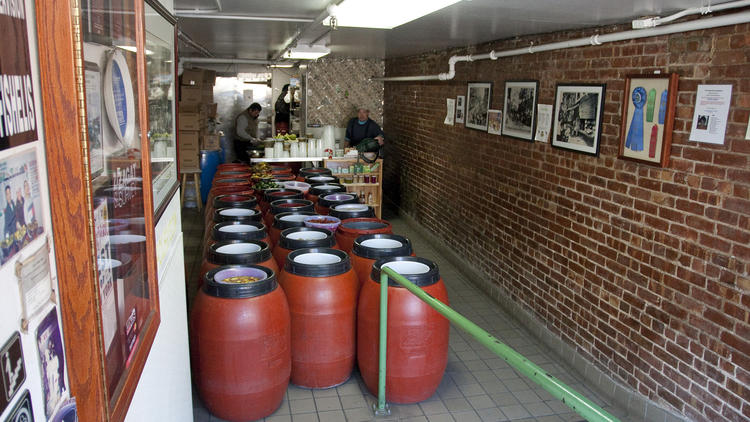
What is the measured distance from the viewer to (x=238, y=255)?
3.78 meters

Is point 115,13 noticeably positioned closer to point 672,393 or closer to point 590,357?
point 672,393

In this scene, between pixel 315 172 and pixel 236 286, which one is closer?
pixel 236 286

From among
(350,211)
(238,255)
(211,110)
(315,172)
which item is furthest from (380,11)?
(211,110)

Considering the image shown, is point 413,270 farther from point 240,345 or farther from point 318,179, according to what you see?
point 318,179

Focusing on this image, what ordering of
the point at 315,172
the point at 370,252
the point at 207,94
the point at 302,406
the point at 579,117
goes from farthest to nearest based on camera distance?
the point at 207,94, the point at 315,172, the point at 579,117, the point at 370,252, the point at 302,406

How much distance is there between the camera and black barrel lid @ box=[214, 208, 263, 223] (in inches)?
186

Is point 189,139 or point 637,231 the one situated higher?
point 189,139

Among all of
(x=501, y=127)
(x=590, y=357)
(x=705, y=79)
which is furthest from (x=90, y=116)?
(x=501, y=127)

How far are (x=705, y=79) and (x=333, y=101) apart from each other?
7212 millimetres

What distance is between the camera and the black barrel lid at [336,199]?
5.69m

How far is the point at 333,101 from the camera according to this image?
9906mm

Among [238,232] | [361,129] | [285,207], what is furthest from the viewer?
[361,129]

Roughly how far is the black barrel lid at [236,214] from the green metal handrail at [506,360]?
1.71 m

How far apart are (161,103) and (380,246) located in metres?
2.44
